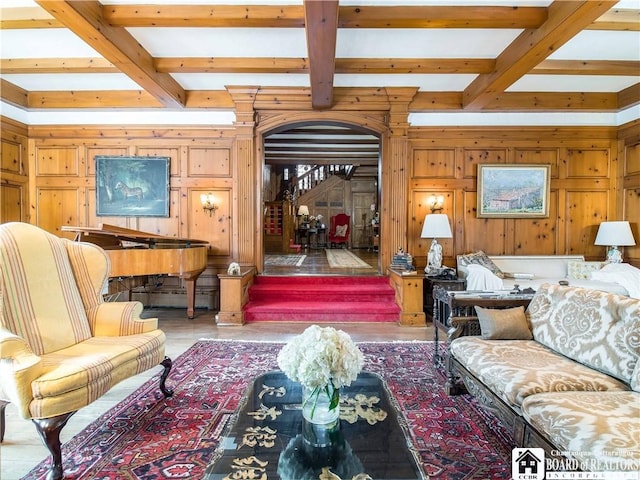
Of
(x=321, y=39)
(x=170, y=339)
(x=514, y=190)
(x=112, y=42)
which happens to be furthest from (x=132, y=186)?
(x=514, y=190)

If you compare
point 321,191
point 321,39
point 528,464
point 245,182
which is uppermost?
point 321,39

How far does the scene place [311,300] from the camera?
4988mm

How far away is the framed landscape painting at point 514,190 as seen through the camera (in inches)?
215

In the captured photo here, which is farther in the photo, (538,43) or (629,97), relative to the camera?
(629,97)

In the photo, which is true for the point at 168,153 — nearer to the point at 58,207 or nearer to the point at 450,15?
the point at 58,207

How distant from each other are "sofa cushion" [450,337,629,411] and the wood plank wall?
10.8 feet

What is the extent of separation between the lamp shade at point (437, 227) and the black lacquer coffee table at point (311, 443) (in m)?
3.40

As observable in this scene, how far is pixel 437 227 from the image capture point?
192 inches

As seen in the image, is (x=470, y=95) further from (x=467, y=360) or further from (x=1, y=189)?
(x=1, y=189)

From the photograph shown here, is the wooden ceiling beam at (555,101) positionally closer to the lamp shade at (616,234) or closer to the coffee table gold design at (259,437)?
the lamp shade at (616,234)

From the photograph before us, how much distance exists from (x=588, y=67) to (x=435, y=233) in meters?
2.66

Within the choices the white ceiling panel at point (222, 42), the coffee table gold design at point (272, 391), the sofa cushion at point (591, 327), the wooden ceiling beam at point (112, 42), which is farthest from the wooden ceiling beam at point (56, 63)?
the sofa cushion at point (591, 327)

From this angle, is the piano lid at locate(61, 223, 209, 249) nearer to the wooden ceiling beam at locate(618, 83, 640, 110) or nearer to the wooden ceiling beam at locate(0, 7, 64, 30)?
the wooden ceiling beam at locate(0, 7, 64, 30)

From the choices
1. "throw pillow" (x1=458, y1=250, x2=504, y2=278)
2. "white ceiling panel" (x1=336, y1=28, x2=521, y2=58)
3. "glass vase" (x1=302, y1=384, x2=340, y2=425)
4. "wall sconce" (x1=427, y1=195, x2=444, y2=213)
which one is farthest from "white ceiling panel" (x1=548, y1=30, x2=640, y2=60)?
"glass vase" (x1=302, y1=384, x2=340, y2=425)
